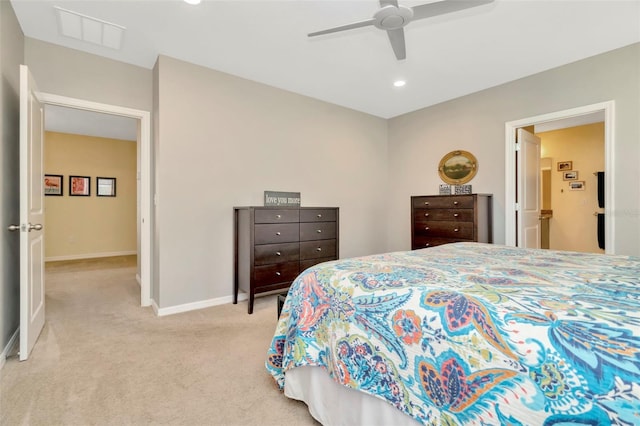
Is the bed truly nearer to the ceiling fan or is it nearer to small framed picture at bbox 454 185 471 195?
the ceiling fan

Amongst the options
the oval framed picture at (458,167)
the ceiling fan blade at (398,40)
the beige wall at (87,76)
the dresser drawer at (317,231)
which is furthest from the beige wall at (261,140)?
the ceiling fan blade at (398,40)

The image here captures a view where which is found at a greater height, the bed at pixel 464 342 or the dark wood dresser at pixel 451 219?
the dark wood dresser at pixel 451 219

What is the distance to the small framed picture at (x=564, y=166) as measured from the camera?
534 cm

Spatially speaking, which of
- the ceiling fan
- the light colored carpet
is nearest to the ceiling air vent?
the ceiling fan

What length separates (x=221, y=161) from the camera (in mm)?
3348

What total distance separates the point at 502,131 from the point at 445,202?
114 centimetres

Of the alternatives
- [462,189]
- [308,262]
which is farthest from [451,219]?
[308,262]

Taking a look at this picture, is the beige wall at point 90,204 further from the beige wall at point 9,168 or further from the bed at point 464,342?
the bed at point 464,342

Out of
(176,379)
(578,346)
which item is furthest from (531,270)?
(176,379)

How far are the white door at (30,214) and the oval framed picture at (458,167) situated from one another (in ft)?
14.6

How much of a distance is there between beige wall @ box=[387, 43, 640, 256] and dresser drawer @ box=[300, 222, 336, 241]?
1727mm

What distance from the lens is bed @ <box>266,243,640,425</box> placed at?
2.29 ft

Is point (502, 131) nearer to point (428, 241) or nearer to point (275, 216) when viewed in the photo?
point (428, 241)

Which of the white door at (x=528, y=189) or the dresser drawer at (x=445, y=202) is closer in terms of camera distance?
the dresser drawer at (x=445, y=202)
